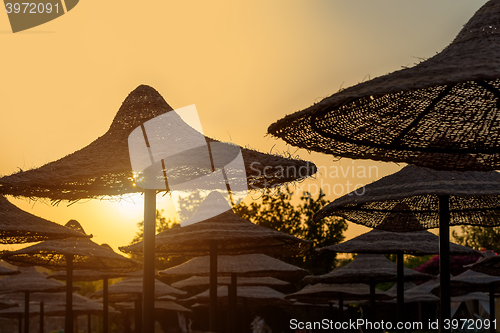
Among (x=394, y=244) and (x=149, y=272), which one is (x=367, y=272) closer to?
(x=394, y=244)

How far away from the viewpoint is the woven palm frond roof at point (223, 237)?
31.0 ft

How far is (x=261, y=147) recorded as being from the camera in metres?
6.43

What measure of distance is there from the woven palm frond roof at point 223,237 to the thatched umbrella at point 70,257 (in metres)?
1.27

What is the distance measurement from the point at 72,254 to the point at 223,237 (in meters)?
4.59

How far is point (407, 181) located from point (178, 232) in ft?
15.3

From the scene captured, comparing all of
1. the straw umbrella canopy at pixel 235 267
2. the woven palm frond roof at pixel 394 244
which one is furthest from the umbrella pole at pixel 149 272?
the straw umbrella canopy at pixel 235 267

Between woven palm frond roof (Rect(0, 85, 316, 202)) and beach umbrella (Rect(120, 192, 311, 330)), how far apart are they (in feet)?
9.28

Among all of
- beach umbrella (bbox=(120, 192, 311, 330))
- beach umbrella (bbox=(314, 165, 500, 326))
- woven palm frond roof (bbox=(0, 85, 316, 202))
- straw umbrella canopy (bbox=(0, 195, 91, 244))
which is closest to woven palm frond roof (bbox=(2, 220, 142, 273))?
beach umbrella (bbox=(120, 192, 311, 330))

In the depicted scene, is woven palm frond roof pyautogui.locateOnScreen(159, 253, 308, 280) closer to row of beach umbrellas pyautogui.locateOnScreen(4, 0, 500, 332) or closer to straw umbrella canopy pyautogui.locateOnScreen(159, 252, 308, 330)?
straw umbrella canopy pyautogui.locateOnScreen(159, 252, 308, 330)

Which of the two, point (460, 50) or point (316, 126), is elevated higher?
point (460, 50)

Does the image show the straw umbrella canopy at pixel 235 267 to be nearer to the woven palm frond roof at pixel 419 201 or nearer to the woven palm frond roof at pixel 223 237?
the woven palm frond roof at pixel 223 237

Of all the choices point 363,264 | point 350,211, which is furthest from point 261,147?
point 363,264

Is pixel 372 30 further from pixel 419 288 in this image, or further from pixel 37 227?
pixel 419 288

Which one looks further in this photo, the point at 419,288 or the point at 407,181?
the point at 419,288
